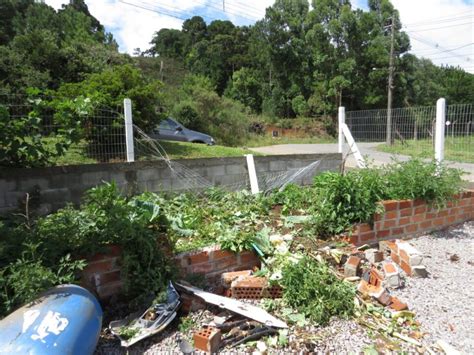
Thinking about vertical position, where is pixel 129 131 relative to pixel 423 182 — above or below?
above

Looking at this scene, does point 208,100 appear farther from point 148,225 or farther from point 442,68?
point 442,68

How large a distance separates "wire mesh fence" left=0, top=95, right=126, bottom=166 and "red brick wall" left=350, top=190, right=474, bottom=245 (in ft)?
9.89

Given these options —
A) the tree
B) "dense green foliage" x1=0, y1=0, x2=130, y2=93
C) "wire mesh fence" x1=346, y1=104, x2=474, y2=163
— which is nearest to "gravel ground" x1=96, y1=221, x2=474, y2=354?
"wire mesh fence" x1=346, y1=104, x2=474, y2=163

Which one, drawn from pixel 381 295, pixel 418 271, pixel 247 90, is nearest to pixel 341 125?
pixel 418 271

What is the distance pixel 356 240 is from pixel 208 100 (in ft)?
53.9

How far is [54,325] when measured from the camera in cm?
173

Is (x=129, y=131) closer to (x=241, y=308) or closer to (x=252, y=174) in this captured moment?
(x=252, y=174)

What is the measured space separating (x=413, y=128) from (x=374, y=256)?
6.76m

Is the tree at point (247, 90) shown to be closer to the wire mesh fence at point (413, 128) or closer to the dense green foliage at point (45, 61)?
the dense green foliage at point (45, 61)

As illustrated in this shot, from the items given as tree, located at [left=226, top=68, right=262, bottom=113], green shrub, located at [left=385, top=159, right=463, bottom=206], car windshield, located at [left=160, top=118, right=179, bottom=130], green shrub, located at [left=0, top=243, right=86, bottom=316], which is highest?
tree, located at [left=226, top=68, right=262, bottom=113]

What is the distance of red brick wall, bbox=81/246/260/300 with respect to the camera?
7.84 feet

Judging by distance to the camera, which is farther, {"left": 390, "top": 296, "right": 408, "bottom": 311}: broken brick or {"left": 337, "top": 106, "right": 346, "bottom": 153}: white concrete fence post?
{"left": 337, "top": 106, "right": 346, "bottom": 153}: white concrete fence post

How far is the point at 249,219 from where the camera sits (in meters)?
3.53

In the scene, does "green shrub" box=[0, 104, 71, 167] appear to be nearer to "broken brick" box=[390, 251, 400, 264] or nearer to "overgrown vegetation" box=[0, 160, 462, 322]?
"overgrown vegetation" box=[0, 160, 462, 322]
